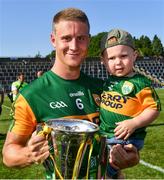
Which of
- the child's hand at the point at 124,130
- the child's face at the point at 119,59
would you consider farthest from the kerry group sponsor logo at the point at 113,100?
the child's hand at the point at 124,130

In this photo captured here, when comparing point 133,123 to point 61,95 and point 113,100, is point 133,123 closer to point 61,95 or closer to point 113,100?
point 113,100

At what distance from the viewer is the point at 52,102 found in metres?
2.87

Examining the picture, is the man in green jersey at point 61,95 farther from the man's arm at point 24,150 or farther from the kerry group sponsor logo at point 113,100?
the kerry group sponsor logo at point 113,100

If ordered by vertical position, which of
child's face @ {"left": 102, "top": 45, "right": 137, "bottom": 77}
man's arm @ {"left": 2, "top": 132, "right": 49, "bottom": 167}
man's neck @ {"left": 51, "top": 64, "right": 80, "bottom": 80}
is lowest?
man's arm @ {"left": 2, "top": 132, "right": 49, "bottom": 167}

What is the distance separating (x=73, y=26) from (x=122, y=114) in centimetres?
102

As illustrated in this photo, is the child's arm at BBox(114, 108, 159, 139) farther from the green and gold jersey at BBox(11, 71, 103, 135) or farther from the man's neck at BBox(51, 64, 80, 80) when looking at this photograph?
the man's neck at BBox(51, 64, 80, 80)

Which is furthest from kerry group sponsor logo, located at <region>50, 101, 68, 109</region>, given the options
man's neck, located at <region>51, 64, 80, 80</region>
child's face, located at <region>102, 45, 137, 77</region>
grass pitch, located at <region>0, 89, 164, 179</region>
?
grass pitch, located at <region>0, 89, 164, 179</region>

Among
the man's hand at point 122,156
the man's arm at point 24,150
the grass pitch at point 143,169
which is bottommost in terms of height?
the grass pitch at point 143,169

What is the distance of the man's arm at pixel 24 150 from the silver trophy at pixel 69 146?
3.4 inches

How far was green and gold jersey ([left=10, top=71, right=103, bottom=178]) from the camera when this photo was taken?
279 cm

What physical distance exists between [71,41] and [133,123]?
2.87 feet

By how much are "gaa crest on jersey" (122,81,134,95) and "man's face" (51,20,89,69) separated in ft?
2.46

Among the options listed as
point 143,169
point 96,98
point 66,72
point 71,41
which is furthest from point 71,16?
point 143,169

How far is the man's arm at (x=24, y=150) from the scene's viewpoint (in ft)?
7.62
